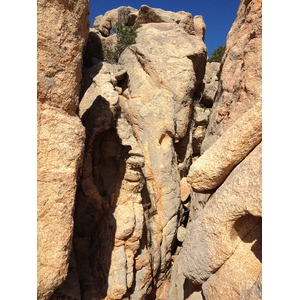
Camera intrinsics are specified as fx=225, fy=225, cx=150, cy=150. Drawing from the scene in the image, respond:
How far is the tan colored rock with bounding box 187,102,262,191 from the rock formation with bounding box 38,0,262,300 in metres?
0.02

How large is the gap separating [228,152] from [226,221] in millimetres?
1221

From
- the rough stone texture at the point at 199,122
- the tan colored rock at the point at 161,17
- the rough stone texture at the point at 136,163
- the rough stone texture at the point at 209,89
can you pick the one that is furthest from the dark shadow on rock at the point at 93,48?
the rough stone texture at the point at 209,89

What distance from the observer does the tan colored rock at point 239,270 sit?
12.7 feet

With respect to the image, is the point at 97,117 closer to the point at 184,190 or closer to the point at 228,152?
the point at 228,152

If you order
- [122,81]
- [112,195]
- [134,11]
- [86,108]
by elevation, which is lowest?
[112,195]

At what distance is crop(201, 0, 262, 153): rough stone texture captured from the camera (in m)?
5.00

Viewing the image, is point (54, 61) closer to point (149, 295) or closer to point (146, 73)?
point (146, 73)

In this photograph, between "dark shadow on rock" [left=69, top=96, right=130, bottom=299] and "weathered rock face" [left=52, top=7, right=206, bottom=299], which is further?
"weathered rock face" [left=52, top=7, right=206, bottom=299]

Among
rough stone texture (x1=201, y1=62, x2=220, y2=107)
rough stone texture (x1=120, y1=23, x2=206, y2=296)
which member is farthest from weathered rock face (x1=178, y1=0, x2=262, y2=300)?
rough stone texture (x1=201, y1=62, x2=220, y2=107)

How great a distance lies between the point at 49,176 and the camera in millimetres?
3914

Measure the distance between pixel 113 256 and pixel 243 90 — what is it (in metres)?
5.60

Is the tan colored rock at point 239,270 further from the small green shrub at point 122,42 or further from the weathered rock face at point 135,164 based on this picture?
the small green shrub at point 122,42

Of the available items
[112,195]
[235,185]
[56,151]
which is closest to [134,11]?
[112,195]

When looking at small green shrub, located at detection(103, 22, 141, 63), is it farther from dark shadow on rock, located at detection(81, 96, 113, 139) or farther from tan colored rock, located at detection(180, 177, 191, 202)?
tan colored rock, located at detection(180, 177, 191, 202)
